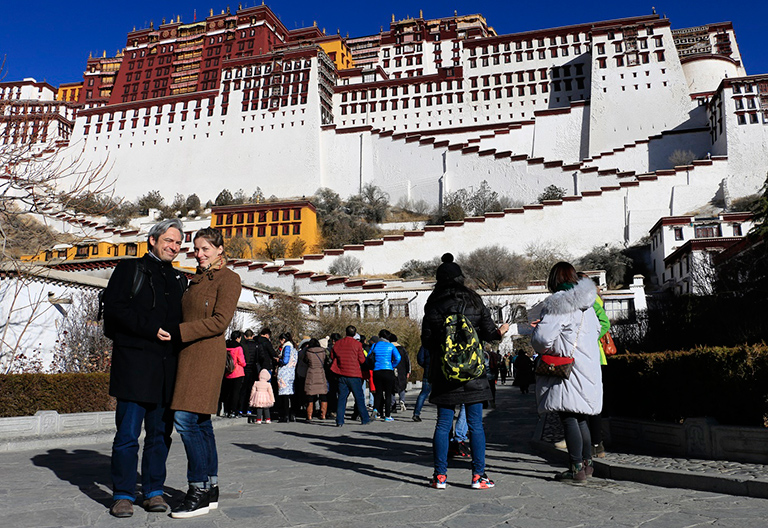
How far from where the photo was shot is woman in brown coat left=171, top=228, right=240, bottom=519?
383 centimetres

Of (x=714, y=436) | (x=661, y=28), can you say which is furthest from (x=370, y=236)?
(x=714, y=436)

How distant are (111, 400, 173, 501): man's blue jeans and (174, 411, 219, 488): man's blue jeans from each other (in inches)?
8.2

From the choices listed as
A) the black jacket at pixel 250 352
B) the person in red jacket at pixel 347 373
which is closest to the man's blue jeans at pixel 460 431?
the person in red jacket at pixel 347 373

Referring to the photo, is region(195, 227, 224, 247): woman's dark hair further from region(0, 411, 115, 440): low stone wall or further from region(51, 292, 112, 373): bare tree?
region(51, 292, 112, 373): bare tree

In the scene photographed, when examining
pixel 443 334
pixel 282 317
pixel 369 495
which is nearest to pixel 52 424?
pixel 369 495

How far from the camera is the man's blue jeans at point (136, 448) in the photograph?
383cm

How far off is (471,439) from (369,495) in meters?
0.84

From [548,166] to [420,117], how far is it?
1580 centimetres

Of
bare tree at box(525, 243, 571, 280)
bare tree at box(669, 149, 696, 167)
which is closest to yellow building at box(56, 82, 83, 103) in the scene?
bare tree at box(525, 243, 571, 280)

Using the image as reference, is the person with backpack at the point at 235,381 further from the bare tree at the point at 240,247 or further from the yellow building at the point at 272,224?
the yellow building at the point at 272,224

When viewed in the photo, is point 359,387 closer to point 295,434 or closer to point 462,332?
point 295,434

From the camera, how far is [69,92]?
8000 centimetres

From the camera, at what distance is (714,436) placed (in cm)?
516

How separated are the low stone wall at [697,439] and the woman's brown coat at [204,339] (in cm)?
398
